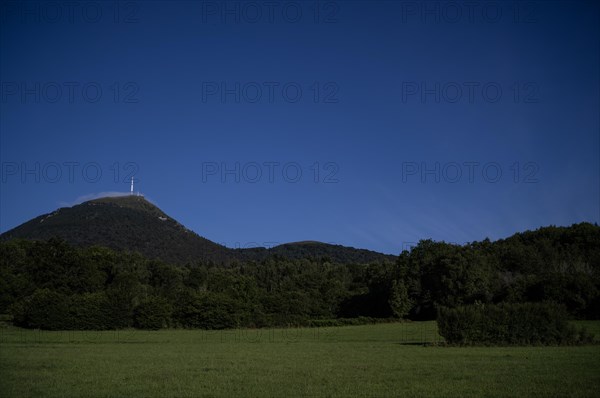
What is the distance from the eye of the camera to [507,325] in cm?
3925

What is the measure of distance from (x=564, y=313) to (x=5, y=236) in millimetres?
199011

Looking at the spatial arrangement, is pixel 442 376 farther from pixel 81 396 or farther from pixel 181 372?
pixel 81 396

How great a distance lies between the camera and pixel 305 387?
18844mm

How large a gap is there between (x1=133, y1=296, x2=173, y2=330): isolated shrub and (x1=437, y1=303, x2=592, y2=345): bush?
47.3 metres

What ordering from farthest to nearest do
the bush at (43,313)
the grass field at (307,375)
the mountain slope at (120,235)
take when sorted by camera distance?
the mountain slope at (120,235) → the bush at (43,313) → the grass field at (307,375)

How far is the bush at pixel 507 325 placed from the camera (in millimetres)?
38531

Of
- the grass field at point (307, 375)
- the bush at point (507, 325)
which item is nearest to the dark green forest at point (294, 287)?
the bush at point (507, 325)

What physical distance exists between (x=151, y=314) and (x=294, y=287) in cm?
4495

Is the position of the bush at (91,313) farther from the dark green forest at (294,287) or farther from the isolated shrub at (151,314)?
the isolated shrub at (151,314)

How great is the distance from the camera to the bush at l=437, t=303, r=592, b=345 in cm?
3853

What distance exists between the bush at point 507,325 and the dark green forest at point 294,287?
23.8 metres

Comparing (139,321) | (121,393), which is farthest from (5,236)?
(121,393)

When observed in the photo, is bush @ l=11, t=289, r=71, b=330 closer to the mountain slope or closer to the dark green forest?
the dark green forest

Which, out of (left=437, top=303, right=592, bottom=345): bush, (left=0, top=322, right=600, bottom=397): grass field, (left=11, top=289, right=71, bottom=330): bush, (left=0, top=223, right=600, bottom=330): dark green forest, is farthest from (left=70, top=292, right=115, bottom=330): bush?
(left=437, top=303, right=592, bottom=345): bush
